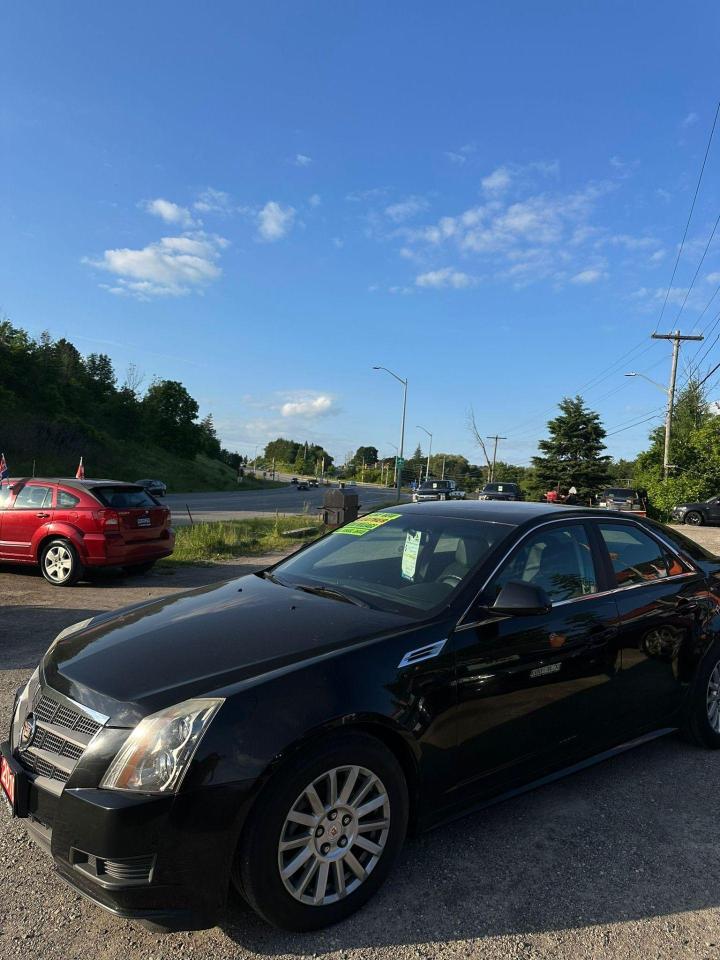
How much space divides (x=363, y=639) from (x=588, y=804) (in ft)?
5.83

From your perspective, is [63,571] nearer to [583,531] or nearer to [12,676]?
[12,676]

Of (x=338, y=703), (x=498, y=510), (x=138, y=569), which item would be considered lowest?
(x=138, y=569)

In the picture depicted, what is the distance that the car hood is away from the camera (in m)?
2.37

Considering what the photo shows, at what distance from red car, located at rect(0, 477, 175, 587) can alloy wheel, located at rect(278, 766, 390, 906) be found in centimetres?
744

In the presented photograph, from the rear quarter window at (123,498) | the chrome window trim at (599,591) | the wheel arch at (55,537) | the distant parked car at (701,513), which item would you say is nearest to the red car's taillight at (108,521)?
the rear quarter window at (123,498)

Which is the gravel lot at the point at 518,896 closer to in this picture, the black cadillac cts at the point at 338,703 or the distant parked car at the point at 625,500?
the black cadillac cts at the point at 338,703

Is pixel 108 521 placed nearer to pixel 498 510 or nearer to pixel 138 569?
pixel 138 569

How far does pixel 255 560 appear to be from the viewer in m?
12.5

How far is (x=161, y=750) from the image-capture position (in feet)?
7.07

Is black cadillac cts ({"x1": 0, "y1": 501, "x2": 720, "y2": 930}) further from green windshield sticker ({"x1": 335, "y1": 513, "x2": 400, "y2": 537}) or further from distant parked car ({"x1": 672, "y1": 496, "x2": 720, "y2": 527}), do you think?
distant parked car ({"x1": 672, "y1": 496, "x2": 720, "y2": 527})

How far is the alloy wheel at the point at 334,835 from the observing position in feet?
7.54

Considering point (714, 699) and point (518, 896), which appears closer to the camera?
point (518, 896)

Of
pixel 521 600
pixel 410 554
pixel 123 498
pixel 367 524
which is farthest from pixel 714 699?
pixel 123 498

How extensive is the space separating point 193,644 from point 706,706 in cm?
332
